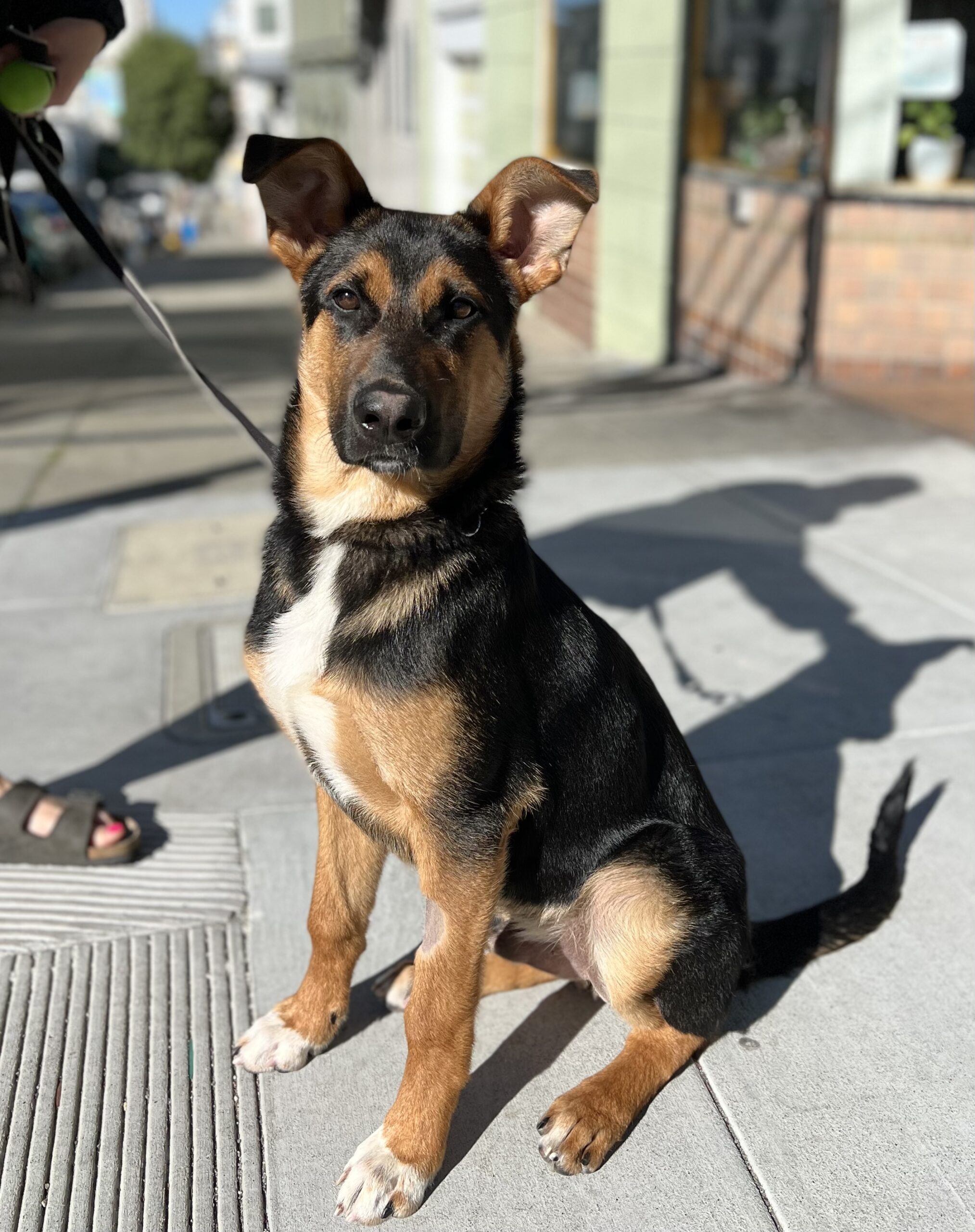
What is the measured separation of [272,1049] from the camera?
8.36 ft

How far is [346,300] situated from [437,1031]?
149cm

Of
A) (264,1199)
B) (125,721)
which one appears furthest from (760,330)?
(264,1199)

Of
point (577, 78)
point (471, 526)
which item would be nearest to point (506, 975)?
point (471, 526)

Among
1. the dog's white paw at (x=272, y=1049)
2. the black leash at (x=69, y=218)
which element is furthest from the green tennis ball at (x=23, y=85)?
the dog's white paw at (x=272, y=1049)

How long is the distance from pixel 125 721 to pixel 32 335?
11.9m

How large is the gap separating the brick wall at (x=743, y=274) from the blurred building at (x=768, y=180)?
18 millimetres

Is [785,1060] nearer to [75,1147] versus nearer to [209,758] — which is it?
[75,1147]

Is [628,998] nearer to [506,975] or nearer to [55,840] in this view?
[506,975]

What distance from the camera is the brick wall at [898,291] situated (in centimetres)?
827

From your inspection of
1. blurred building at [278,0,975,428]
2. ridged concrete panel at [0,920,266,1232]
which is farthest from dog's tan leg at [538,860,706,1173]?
blurred building at [278,0,975,428]

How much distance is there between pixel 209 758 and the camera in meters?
3.87

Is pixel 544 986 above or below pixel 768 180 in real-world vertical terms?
below

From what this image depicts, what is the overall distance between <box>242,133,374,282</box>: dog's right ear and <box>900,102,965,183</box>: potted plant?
7052 millimetres

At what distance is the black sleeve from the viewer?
3088mm
